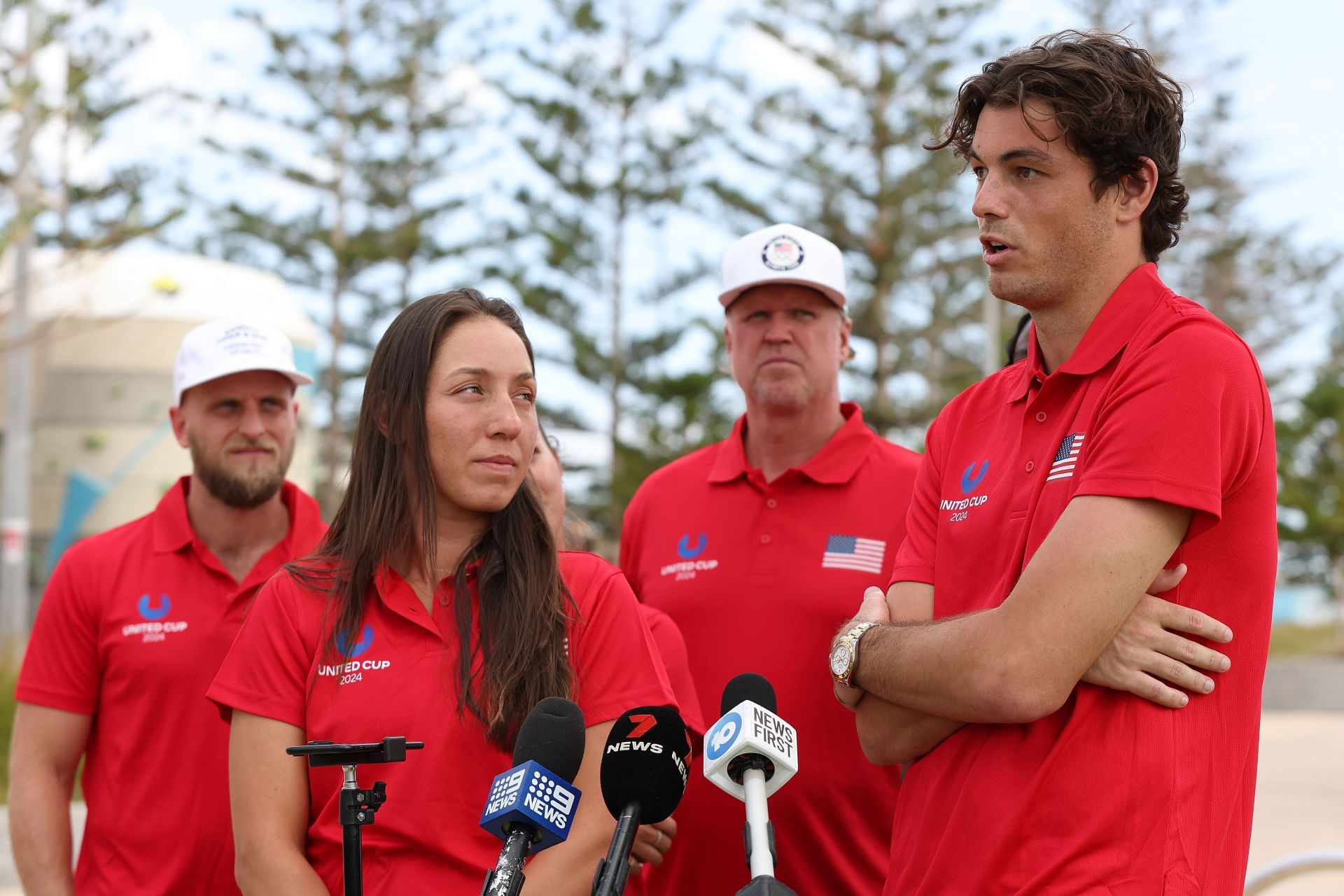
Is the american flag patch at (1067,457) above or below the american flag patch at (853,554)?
above

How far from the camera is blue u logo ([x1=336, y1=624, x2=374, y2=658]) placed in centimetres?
308

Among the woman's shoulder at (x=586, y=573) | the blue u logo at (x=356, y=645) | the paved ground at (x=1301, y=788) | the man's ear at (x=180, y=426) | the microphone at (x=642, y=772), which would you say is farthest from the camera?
the paved ground at (x=1301, y=788)

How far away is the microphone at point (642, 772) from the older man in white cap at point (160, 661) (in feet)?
6.78

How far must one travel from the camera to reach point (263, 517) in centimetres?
448

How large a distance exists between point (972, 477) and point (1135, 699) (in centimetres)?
63

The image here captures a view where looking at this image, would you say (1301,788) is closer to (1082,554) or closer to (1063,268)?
(1063,268)

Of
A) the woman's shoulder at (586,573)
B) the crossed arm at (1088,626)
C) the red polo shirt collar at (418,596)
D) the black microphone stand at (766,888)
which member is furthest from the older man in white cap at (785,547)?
the black microphone stand at (766,888)

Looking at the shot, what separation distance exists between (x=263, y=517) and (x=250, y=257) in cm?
3110

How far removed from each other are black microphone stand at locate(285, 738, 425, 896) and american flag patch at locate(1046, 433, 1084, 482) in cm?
128

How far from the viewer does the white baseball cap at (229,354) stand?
4461 millimetres

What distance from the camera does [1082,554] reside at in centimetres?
252

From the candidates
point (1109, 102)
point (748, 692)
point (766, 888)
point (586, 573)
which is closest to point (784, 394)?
point (586, 573)

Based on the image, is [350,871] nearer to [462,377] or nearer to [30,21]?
[462,377]

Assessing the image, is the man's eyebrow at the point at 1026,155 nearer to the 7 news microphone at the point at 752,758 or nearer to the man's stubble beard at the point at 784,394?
the 7 news microphone at the point at 752,758
